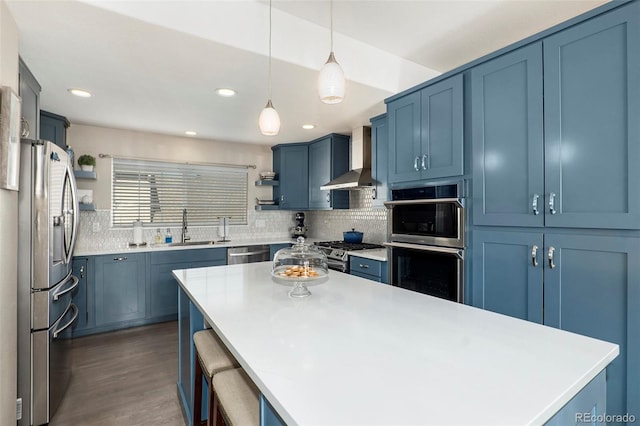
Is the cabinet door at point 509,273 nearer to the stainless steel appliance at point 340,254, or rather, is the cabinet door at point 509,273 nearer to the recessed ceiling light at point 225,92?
the stainless steel appliance at point 340,254

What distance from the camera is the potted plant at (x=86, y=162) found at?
11.8 ft

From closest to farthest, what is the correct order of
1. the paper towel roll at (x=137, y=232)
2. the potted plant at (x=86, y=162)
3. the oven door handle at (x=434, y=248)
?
the oven door handle at (x=434, y=248) < the potted plant at (x=86, y=162) < the paper towel roll at (x=137, y=232)

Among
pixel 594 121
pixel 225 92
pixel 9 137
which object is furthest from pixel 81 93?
pixel 594 121

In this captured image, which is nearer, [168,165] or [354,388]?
[354,388]

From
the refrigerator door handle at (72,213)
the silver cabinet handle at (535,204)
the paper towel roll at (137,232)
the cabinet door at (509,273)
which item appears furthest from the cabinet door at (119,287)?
the silver cabinet handle at (535,204)

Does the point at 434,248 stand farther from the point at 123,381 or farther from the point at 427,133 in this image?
the point at 123,381

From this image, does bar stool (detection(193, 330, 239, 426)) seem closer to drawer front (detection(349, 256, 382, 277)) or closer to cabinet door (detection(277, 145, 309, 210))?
drawer front (detection(349, 256, 382, 277))

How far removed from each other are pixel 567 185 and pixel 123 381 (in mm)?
3263

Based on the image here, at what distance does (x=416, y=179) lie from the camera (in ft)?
8.73

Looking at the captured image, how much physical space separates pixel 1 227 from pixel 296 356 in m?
1.61

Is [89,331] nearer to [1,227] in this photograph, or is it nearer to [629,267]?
[1,227]

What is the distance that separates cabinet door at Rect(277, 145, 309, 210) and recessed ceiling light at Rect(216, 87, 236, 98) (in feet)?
6.37

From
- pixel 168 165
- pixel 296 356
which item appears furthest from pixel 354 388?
pixel 168 165

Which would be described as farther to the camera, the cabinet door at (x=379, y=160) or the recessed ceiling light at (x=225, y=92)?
the cabinet door at (x=379, y=160)
